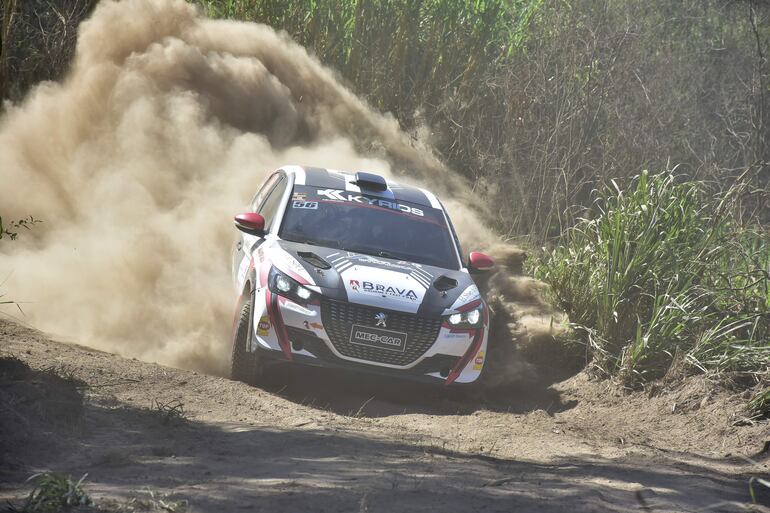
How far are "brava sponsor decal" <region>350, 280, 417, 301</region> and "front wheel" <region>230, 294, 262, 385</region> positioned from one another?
87 cm

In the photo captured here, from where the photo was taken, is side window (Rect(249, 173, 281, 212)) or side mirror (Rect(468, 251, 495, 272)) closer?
side mirror (Rect(468, 251, 495, 272))

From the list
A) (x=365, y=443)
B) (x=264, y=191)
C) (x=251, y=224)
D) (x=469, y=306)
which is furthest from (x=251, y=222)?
(x=365, y=443)

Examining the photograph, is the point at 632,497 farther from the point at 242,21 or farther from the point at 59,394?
the point at 242,21

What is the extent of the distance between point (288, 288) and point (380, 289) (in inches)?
28.1

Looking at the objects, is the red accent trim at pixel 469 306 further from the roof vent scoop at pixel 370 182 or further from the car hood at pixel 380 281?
the roof vent scoop at pixel 370 182

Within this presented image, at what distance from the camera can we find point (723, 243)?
30.7 ft

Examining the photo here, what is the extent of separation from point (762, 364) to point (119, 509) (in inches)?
211

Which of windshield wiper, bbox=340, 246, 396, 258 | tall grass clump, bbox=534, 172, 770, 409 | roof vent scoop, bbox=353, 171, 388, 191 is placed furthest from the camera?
roof vent scoop, bbox=353, 171, 388, 191

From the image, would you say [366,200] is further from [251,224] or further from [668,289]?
[668,289]

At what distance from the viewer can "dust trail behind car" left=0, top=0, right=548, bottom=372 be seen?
10.4 metres

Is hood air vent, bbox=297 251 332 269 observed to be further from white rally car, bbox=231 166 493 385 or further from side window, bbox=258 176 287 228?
side window, bbox=258 176 287 228

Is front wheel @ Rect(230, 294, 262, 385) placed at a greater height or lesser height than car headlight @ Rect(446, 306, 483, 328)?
lesser

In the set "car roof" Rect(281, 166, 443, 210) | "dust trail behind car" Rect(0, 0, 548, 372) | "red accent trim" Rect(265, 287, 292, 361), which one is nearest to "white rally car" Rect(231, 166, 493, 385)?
"red accent trim" Rect(265, 287, 292, 361)

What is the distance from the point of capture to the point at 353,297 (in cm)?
820
